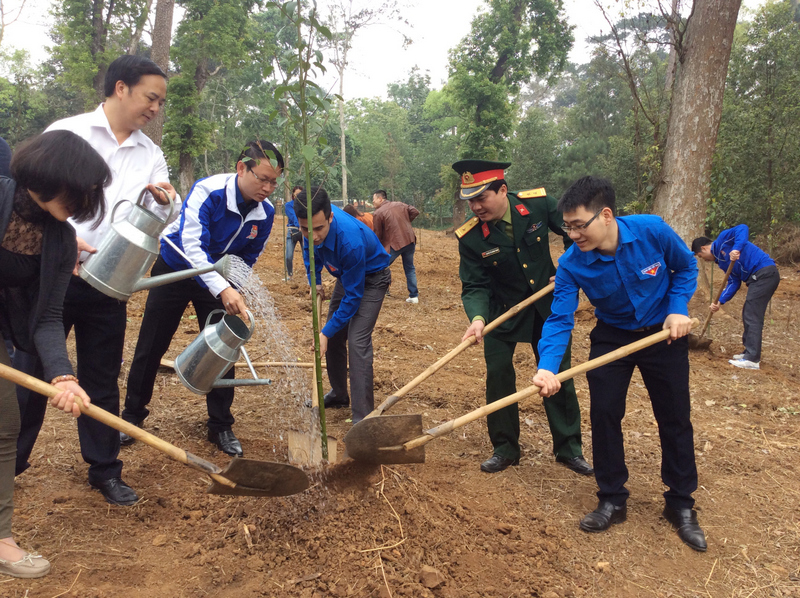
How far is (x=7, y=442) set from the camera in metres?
2.23

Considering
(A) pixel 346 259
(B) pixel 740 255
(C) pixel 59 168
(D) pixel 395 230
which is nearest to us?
(C) pixel 59 168

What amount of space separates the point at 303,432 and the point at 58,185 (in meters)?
1.90

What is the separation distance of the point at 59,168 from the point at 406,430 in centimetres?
184

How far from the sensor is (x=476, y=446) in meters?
3.94

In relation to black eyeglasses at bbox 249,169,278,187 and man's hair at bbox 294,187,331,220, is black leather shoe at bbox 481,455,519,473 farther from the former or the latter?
black eyeglasses at bbox 249,169,278,187

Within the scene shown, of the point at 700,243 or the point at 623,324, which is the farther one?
the point at 700,243

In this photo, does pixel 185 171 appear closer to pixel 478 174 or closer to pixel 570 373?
pixel 478 174

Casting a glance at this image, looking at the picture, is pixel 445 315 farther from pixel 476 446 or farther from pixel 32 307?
pixel 32 307

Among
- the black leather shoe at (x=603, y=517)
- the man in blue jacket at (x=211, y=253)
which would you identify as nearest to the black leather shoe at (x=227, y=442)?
the man in blue jacket at (x=211, y=253)

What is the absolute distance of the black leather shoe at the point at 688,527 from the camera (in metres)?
2.77

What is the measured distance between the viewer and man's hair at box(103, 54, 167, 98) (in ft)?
8.75

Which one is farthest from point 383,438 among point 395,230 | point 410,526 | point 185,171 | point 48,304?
point 185,171

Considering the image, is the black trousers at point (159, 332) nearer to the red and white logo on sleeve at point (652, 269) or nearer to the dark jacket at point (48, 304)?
the dark jacket at point (48, 304)

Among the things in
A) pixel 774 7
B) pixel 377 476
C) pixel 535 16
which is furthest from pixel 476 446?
pixel 535 16
